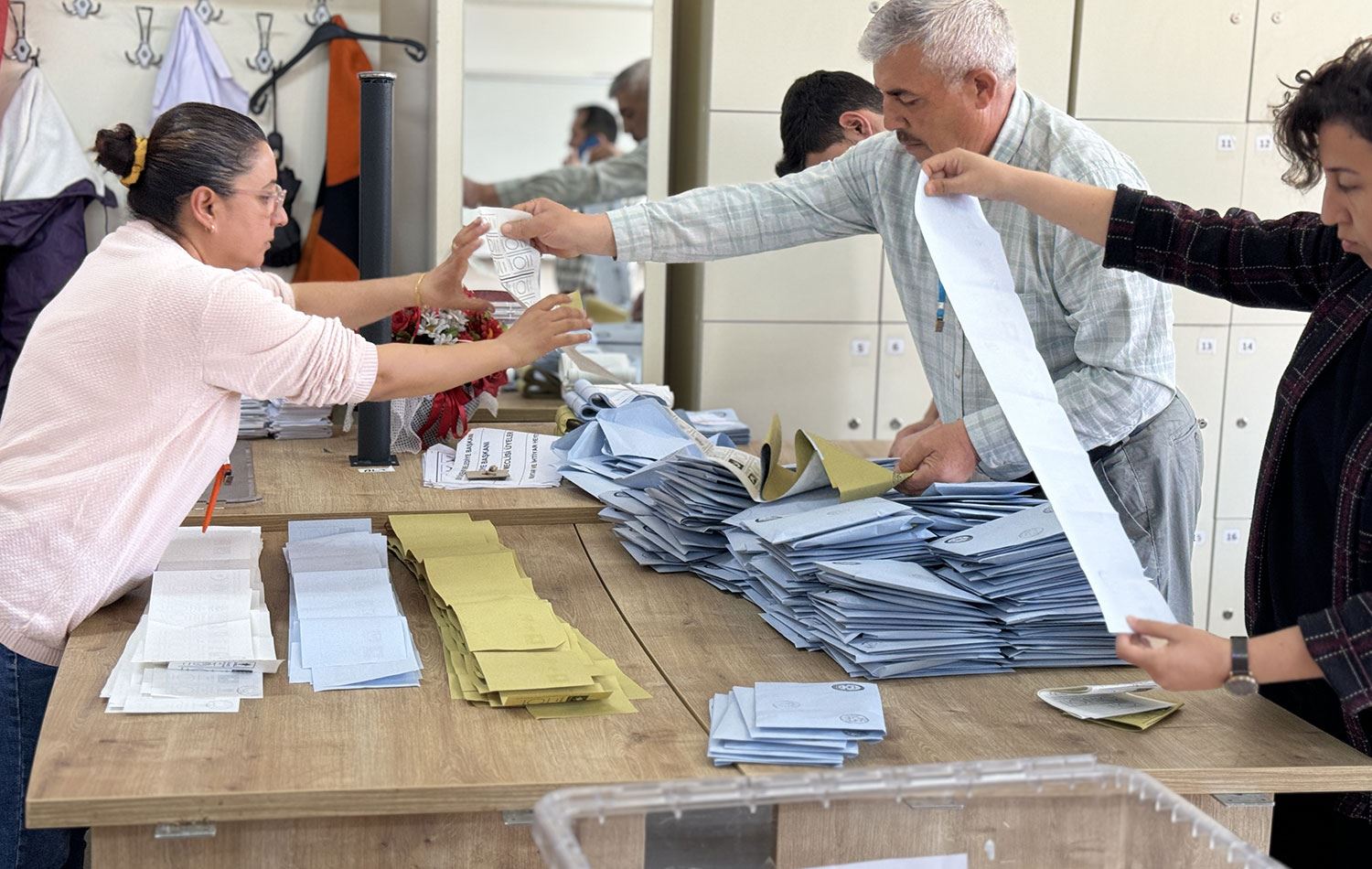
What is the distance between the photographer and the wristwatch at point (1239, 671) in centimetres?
131

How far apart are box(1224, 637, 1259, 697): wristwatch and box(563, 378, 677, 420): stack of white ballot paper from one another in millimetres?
1752

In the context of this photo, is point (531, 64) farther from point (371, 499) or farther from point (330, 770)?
point (330, 770)

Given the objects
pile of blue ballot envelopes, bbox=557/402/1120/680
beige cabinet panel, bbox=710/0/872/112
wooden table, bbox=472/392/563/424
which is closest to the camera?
pile of blue ballot envelopes, bbox=557/402/1120/680

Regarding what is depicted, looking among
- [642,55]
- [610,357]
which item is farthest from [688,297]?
[642,55]

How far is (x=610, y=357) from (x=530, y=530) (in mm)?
1382

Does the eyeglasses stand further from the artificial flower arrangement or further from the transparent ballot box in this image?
the transparent ballot box

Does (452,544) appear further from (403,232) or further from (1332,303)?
(403,232)

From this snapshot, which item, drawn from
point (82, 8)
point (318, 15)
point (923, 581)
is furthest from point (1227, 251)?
point (82, 8)

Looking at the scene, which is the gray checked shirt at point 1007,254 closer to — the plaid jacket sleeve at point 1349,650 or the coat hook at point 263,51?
the plaid jacket sleeve at point 1349,650

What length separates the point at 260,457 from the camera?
2885 millimetres

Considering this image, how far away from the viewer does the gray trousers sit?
87.9 inches

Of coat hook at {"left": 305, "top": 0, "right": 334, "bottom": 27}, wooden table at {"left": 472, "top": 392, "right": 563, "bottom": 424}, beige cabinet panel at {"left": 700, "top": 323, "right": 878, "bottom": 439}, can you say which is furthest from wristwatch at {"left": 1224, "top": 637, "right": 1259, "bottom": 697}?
coat hook at {"left": 305, "top": 0, "right": 334, "bottom": 27}

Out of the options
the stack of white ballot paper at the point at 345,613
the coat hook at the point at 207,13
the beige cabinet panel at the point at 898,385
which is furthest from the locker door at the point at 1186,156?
the stack of white ballot paper at the point at 345,613

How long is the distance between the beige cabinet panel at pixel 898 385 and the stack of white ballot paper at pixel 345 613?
6.75 ft
